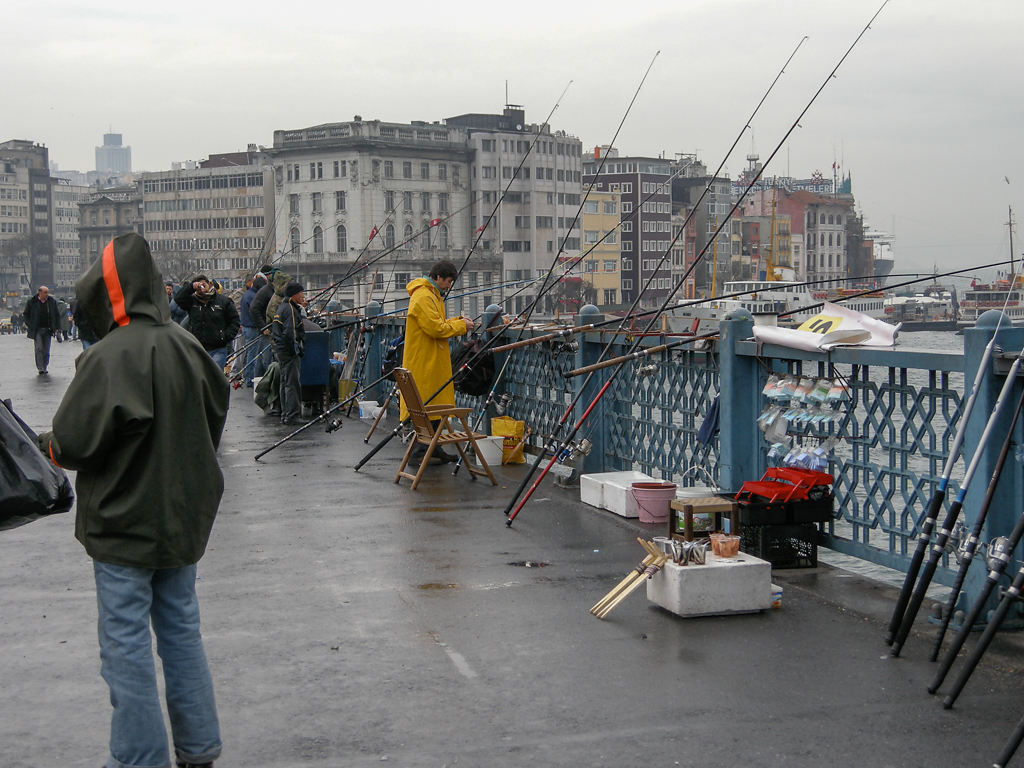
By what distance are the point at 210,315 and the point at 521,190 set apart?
110 metres

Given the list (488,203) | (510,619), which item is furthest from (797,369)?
(488,203)

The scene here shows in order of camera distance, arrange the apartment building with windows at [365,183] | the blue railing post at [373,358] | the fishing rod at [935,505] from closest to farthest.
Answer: the fishing rod at [935,505], the blue railing post at [373,358], the apartment building with windows at [365,183]

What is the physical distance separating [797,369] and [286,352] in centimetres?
832

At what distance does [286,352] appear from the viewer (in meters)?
14.5

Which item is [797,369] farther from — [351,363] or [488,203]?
[488,203]

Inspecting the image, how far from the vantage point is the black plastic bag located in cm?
466

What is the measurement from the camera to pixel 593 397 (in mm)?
10055

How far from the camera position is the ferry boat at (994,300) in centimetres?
664

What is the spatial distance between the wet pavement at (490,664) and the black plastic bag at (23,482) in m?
0.78

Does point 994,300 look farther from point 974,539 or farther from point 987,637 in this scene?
point 987,637

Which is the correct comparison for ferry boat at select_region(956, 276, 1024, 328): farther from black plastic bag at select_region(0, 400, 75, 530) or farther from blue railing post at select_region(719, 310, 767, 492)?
black plastic bag at select_region(0, 400, 75, 530)

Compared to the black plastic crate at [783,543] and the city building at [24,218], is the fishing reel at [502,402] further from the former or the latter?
the city building at [24,218]

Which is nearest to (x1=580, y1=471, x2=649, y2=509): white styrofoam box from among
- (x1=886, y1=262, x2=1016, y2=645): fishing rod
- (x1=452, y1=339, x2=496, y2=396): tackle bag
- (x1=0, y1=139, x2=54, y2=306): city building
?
(x1=452, y1=339, x2=496, y2=396): tackle bag

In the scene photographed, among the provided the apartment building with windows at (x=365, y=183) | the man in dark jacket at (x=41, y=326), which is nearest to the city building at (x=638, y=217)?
the apartment building with windows at (x=365, y=183)
